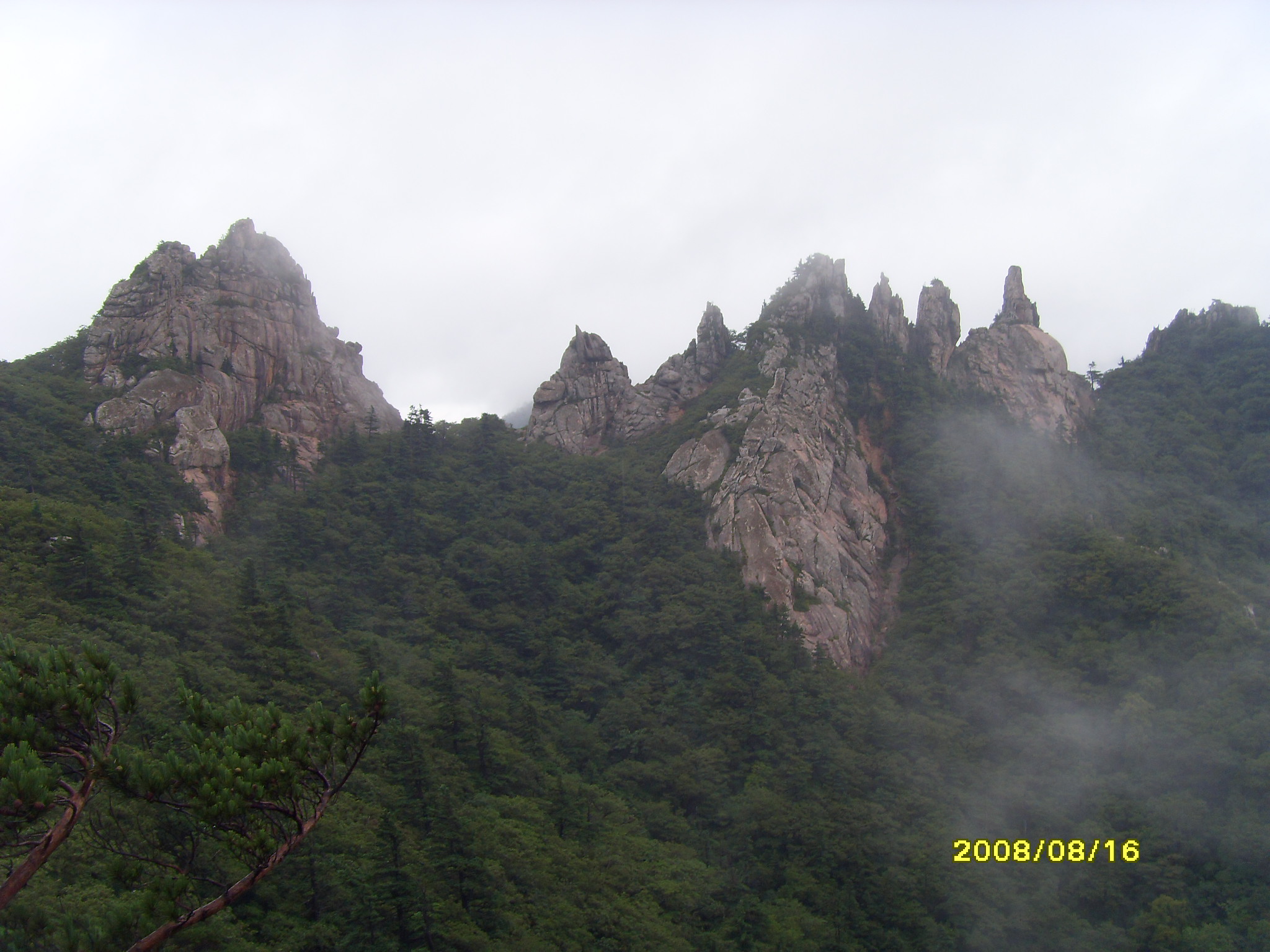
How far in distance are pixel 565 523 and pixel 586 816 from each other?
23.8 m

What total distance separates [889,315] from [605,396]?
79.1 ft

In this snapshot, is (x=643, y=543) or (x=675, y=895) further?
(x=643, y=543)

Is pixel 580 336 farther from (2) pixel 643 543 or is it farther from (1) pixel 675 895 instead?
(1) pixel 675 895

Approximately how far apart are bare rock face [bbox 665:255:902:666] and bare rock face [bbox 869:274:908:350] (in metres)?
7.21

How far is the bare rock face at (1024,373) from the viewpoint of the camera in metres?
61.1

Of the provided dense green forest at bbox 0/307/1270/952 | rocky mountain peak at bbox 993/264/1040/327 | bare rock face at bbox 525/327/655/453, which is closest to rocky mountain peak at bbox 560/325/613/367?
bare rock face at bbox 525/327/655/453

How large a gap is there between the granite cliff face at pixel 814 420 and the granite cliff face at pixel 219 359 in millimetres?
16024

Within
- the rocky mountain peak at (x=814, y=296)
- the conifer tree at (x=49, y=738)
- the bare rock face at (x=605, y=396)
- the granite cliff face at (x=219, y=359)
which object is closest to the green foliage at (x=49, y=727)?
the conifer tree at (x=49, y=738)

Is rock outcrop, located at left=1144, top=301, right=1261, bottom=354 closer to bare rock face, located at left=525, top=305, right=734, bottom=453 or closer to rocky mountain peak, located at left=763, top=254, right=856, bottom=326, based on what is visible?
rocky mountain peak, located at left=763, top=254, right=856, bottom=326

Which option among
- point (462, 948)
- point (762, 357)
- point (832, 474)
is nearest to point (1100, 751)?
point (832, 474)

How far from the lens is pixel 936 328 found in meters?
64.7

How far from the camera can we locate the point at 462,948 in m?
19.4
